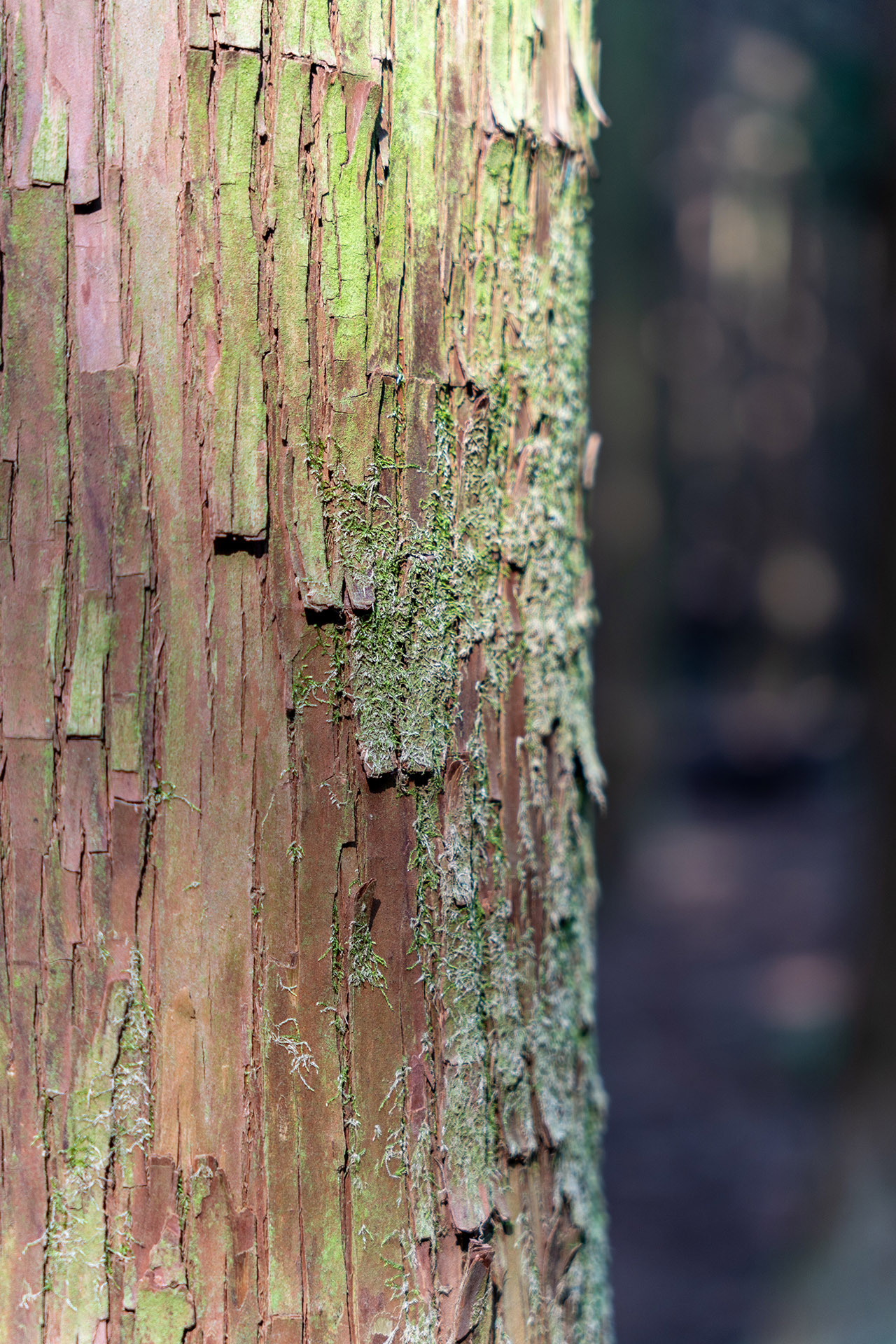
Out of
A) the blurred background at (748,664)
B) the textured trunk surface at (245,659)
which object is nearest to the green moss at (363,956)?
the textured trunk surface at (245,659)

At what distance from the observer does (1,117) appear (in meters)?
0.79

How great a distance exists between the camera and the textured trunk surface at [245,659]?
2.54 feet

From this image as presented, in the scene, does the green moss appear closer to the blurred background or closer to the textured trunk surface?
the textured trunk surface

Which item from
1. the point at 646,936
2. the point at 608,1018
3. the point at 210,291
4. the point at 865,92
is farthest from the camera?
the point at 865,92

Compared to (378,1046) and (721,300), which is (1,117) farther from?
(721,300)

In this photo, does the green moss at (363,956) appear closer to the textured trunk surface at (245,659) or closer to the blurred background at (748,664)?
the textured trunk surface at (245,659)

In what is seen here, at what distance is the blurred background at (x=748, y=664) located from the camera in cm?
308

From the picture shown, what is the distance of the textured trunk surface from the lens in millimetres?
773

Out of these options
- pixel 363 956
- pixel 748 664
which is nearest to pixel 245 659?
pixel 363 956

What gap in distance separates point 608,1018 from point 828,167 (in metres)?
8.32

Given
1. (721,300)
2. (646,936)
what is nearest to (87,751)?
(646,936)

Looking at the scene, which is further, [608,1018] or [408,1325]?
[608,1018]

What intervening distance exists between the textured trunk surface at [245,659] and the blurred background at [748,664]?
96.2 inches

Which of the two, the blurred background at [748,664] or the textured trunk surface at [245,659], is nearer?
the textured trunk surface at [245,659]
